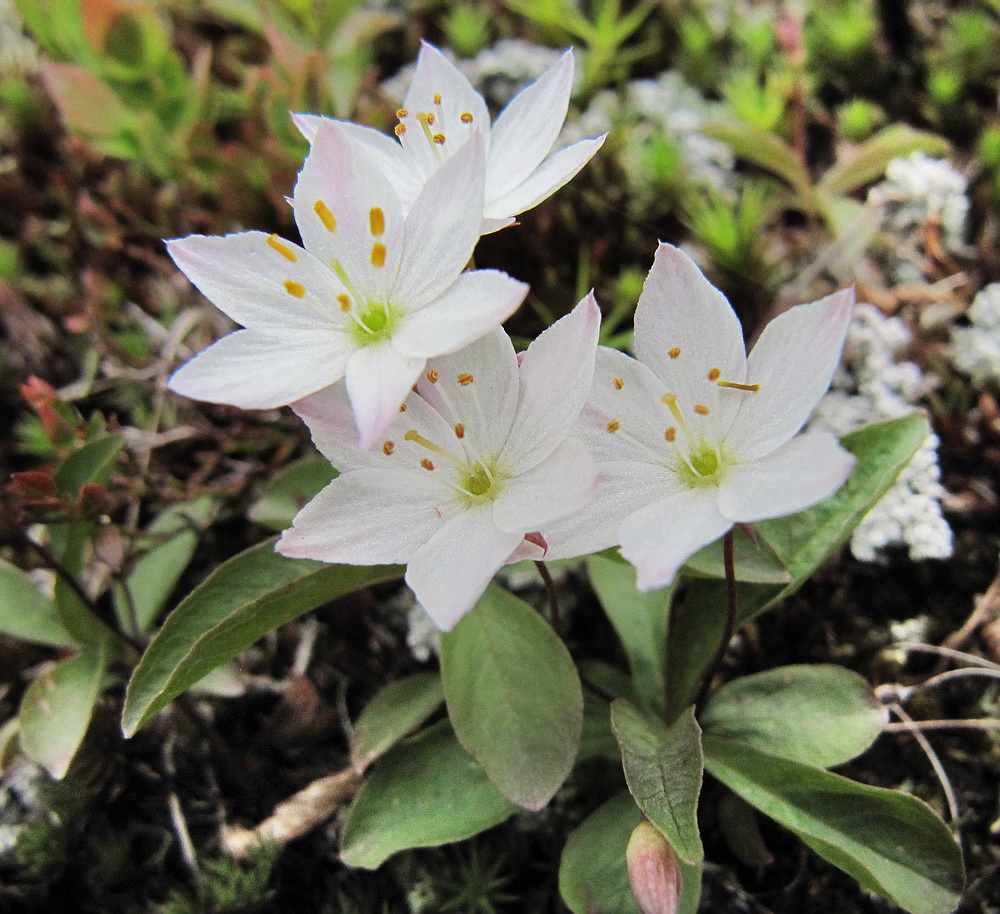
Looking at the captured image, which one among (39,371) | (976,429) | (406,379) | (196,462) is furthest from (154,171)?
(976,429)

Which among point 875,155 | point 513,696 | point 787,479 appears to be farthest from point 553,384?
point 875,155

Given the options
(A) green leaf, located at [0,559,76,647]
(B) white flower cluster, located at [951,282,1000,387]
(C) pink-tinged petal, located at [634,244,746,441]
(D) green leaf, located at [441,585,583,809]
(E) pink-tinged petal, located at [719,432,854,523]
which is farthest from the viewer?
(B) white flower cluster, located at [951,282,1000,387]

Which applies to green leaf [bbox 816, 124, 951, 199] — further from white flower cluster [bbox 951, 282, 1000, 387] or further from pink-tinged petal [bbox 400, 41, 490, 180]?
pink-tinged petal [bbox 400, 41, 490, 180]

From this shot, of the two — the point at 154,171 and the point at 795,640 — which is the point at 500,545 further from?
the point at 154,171

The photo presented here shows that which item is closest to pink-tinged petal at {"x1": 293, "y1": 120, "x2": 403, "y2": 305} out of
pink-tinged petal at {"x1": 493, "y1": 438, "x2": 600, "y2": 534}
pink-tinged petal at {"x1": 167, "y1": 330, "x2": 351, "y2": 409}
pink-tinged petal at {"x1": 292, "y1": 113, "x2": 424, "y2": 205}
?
pink-tinged petal at {"x1": 167, "y1": 330, "x2": 351, "y2": 409}

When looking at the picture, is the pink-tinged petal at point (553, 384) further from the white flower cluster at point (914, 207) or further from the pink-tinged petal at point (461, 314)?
the white flower cluster at point (914, 207)

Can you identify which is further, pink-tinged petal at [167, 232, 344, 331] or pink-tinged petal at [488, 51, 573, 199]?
pink-tinged petal at [488, 51, 573, 199]

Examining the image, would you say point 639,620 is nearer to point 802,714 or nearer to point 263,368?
point 802,714
